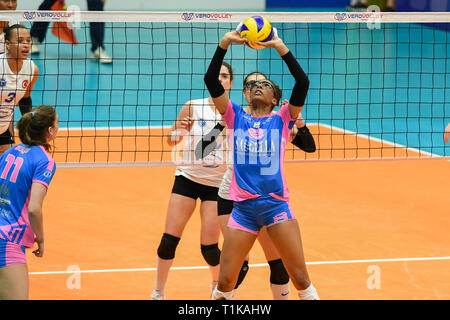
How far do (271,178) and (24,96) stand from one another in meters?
3.51

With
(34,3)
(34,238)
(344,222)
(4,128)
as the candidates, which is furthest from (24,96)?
(34,3)

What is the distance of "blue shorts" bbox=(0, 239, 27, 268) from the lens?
574 cm

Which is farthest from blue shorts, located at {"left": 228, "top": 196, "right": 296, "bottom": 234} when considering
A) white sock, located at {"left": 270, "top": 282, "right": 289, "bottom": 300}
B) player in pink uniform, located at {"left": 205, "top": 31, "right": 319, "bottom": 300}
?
white sock, located at {"left": 270, "top": 282, "right": 289, "bottom": 300}

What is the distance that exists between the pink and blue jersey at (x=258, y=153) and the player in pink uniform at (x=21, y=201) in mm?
1458

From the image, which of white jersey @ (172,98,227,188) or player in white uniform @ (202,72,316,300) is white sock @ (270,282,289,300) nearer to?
player in white uniform @ (202,72,316,300)

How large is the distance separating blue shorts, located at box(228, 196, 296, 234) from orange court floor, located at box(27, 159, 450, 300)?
1.76 m

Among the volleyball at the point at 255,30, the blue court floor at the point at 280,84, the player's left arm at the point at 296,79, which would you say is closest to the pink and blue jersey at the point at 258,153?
the player's left arm at the point at 296,79

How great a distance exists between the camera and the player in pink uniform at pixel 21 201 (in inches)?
225

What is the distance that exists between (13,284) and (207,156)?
2491mm

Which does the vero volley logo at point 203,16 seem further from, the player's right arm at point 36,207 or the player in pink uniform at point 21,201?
the player's right arm at point 36,207

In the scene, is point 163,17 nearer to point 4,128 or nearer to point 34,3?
point 4,128

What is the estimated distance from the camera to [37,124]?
5.95 metres

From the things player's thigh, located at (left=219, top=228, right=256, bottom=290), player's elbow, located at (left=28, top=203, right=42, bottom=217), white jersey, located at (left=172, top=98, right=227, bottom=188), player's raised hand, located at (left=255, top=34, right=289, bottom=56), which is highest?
player's raised hand, located at (left=255, top=34, right=289, bottom=56)

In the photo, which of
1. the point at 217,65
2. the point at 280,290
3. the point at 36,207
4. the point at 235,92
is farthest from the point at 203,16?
the point at 235,92
